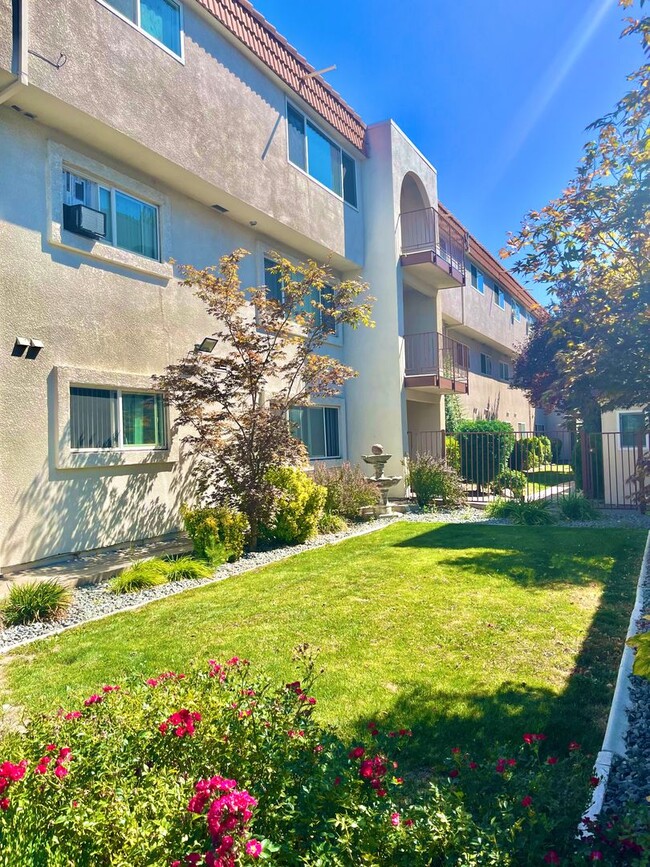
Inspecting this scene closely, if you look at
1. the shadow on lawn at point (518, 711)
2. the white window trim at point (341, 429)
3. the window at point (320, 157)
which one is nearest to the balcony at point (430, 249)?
the window at point (320, 157)

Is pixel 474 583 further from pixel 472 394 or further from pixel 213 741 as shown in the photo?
pixel 472 394

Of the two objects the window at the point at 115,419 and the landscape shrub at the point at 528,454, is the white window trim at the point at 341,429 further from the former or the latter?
the landscape shrub at the point at 528,454

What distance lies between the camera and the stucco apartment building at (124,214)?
8.39m

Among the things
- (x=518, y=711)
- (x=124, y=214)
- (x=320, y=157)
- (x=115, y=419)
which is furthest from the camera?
(x=320, y=157)

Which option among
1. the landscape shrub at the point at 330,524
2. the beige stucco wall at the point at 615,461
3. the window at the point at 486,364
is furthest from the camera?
the window at the point at 486,364

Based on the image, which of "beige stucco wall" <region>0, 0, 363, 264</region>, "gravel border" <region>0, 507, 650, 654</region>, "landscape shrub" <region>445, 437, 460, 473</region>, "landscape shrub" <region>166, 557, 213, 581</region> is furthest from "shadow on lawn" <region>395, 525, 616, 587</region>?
"beige stucco wall" <region>0, 0, 363, 264</region>

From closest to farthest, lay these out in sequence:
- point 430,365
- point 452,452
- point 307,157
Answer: point 307,157, point 430,365, point 452,452

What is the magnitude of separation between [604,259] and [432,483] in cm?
1096

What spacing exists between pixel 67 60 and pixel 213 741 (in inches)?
378

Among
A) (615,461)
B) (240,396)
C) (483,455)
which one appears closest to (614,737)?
(240,396)

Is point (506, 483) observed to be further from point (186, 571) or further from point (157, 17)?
point (157, 17)

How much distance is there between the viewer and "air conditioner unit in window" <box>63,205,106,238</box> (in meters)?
9.16

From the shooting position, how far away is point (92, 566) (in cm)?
868

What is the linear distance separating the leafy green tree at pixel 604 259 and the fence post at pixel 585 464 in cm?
1144
